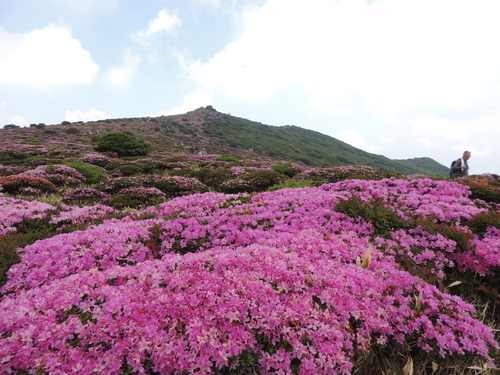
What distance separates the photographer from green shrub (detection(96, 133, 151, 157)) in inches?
1315

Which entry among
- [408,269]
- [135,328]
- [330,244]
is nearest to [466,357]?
[408,269]

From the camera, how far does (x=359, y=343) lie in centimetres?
332

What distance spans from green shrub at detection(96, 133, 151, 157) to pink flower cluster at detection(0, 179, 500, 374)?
3092 cm

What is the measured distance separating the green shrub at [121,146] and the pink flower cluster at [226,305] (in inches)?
1217

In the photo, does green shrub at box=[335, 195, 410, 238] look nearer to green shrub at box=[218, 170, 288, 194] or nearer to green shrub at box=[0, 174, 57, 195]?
green shrub at box=[218, 170, 288, 194]

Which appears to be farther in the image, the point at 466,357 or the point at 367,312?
the point at 367,312

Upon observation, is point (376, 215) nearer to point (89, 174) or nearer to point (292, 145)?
point (89, 174)

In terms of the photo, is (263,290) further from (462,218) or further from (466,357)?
(462,218)

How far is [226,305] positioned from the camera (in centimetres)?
334

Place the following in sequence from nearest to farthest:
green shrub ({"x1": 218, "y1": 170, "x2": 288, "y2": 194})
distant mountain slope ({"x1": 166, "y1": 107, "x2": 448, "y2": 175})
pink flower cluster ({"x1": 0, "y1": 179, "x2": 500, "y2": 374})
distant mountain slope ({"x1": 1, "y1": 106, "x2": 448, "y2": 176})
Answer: pink flower cluster ({"x1": 0, "y1": 179, "x2": 500, "y2": 374}), green shrub ({"x1": 218, "y1": 170, "x2": 288, "y2": 194}), distant mountain slope ({"x1": 1, "y1": 106, "x2": 448, "y2": 176}), distant mountain slope ({"x1": 166, "y1": 107, "x2": 448, "y2": 175})

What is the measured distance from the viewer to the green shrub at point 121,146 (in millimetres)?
33406

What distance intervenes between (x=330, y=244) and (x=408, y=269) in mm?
1527

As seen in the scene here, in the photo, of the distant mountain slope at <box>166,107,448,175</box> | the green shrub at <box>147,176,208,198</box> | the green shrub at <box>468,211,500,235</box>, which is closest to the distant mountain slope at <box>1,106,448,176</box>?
the distant mountain slope at <box>166,107,448,175</box>

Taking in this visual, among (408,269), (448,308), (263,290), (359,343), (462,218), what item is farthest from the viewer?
(462,218)
